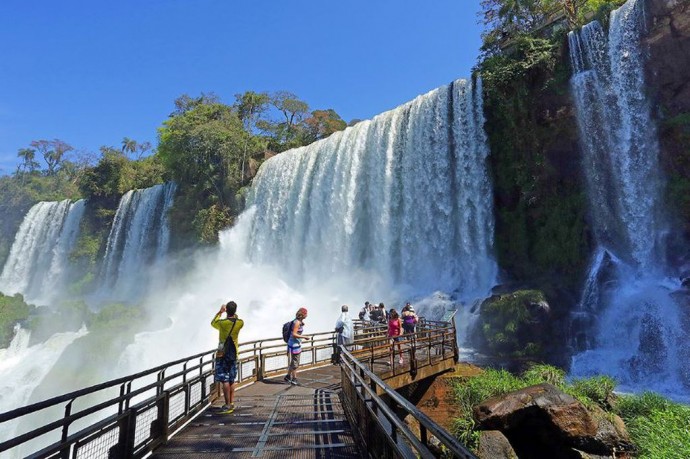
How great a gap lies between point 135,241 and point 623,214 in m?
41.1

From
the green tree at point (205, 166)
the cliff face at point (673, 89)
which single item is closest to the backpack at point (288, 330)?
the cliff face at point (673, 89)

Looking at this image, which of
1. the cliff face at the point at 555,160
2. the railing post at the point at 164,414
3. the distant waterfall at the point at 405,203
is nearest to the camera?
the railing post at the point at 164,414

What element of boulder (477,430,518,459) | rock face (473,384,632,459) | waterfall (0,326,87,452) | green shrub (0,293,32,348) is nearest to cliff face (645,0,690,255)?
rock face (473,384,632,459)

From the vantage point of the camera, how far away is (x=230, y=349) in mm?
6898

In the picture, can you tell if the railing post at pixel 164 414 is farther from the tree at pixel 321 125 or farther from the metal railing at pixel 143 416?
the tree at pixel 321 125

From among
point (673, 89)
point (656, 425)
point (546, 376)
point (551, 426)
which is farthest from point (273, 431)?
point (673, 89)

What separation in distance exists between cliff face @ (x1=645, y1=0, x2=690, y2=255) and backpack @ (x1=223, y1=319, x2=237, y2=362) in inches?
723

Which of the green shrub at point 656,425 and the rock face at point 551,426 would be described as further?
the rock face at point 551,426

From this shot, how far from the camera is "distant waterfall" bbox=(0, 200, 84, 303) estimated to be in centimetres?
5050

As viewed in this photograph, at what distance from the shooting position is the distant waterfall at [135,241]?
4275 cm

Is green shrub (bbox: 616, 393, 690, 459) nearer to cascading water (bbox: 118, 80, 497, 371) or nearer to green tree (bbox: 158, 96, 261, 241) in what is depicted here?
cascading water (bbox: 118, 80, 497, 371)

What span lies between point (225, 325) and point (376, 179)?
2093 centimetres

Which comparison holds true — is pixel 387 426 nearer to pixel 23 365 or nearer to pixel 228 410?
pixel 228 410

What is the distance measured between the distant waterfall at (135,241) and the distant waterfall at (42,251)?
27.0 ft
